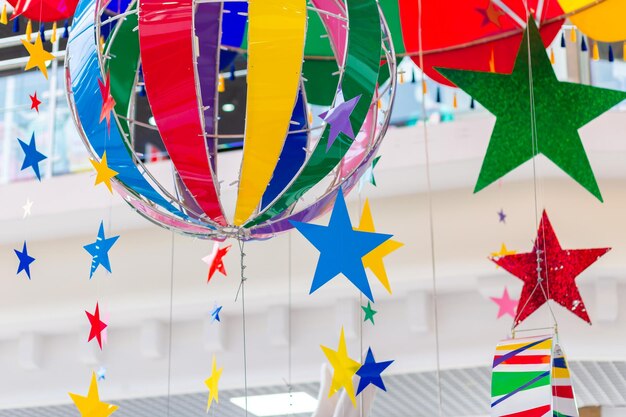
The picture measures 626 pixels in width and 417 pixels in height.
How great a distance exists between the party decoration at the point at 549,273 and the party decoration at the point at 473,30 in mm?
829

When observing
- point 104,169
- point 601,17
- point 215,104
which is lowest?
point 104,169

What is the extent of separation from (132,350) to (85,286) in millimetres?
547

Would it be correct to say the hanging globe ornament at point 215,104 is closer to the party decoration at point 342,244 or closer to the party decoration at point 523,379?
the party decoration at point 342,244

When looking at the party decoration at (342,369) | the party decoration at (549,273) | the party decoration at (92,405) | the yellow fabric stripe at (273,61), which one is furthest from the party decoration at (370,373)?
the yellow fabric stripe at (273,61)

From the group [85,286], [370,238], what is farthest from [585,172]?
[85,286]

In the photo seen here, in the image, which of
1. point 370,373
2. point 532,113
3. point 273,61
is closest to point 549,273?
point 532,113

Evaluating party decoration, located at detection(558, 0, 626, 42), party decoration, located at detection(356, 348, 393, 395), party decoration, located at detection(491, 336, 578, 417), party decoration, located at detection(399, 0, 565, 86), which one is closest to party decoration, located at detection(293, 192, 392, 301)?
party decoration, located at detection(491, 336, 578, 417)

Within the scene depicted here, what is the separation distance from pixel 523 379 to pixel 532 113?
89cm

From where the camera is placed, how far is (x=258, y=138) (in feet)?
8.99

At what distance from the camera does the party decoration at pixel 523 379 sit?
2906 mm

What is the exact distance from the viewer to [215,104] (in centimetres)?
302

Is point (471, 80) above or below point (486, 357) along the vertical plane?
above

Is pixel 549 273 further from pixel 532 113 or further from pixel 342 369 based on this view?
pixel 342 369

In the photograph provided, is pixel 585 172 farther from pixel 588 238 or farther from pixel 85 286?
pixel 85 286
